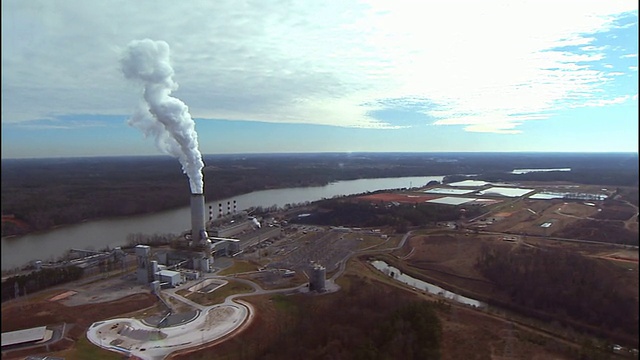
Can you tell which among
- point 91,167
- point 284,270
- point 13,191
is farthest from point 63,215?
point 13,191

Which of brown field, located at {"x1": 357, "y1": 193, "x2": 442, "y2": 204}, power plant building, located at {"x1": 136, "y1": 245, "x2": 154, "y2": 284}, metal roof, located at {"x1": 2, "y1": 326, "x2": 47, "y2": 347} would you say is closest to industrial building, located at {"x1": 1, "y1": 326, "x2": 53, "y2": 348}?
metal roof, located at {"x1": 2, "y1": 326, "x2": 47, "y2": 347}

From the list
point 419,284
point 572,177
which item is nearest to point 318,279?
point 419,284

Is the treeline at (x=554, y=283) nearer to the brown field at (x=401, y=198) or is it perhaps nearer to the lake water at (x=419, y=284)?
the lake water at (x=419, y=284)

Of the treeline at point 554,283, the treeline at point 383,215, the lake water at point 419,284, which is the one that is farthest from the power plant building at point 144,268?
the treeline at point 383,215

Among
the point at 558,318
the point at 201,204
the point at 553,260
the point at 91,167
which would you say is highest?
the point at 91,167

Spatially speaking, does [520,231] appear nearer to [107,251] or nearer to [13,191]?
[107,251]

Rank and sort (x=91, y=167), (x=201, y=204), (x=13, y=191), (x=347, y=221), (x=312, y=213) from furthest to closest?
(x=312, y=213) < (x=347, y=221) < (x=91, y=167) < (x=201, y=204) < (x=13, y=191)

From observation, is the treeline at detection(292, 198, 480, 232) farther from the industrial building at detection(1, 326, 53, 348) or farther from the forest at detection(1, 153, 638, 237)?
the industrial building at detection(1, 326, 53, 348)
